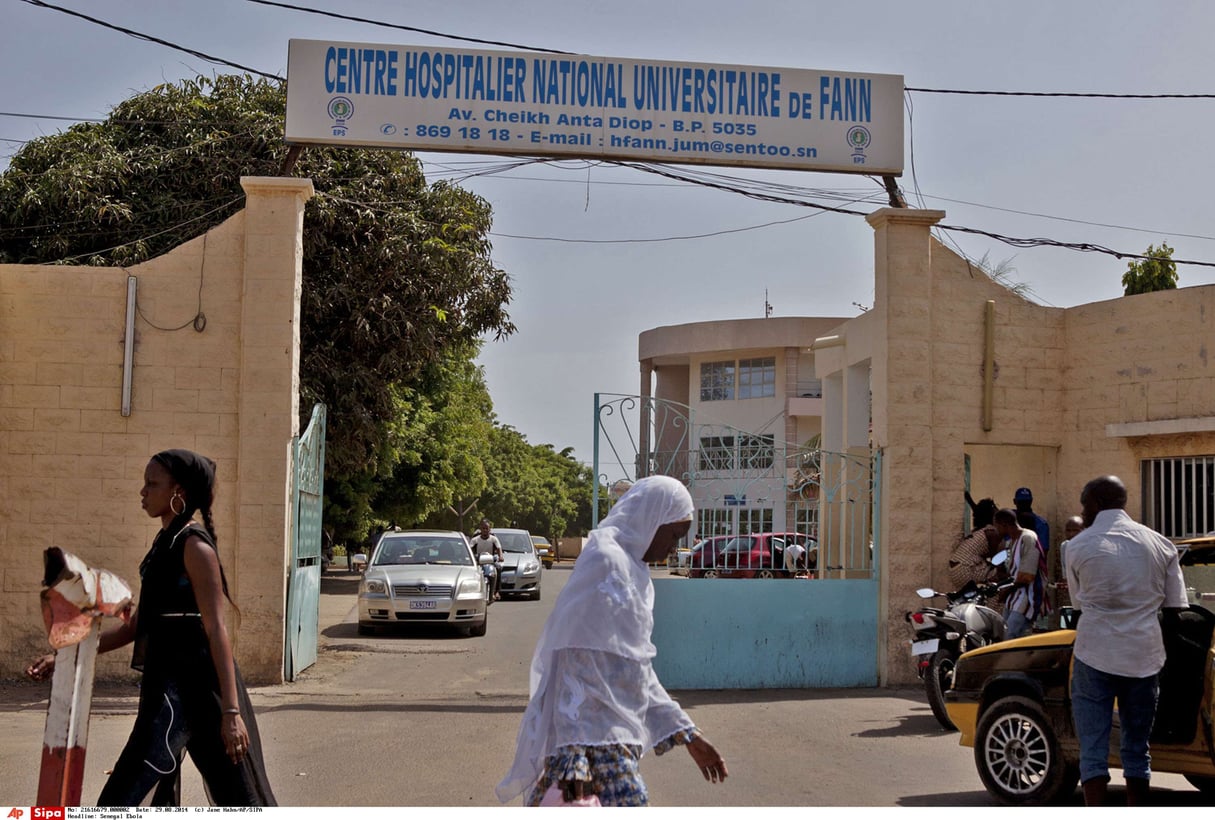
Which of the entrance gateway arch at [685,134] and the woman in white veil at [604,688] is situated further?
the entrance gateway arch at [685,134]

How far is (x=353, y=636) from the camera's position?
58.0ft

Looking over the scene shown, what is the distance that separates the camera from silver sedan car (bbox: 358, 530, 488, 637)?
1727 centimetres

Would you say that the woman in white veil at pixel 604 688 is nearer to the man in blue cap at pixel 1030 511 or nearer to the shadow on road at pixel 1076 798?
the shadow on road at pixel 1076 798

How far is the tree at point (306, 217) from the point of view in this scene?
56.3 feet

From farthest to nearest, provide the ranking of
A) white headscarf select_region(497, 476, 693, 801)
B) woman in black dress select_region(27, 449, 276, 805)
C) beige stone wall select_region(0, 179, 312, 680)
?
beige stone wall select_region(0, 179, 312, 680), woman in black dress select_region(27, 449, 276, 805), white headscarf select_region(497, 476, 693, 801)

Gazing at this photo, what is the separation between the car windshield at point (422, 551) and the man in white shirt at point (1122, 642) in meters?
13.3

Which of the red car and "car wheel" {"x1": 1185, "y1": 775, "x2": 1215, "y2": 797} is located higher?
the red car

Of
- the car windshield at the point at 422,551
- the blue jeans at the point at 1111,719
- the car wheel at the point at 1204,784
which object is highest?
the car windshield at the point at 422,551

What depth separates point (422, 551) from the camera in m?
18.7

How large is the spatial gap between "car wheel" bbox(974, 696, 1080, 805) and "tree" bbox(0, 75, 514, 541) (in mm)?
11332

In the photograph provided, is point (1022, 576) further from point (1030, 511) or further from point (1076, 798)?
point (1076, 798)

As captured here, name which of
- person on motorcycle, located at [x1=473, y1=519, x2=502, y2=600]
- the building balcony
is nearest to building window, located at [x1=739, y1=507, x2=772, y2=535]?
person on motorcycle, located at [x1=473, y1=519, x2=502, y2=600]

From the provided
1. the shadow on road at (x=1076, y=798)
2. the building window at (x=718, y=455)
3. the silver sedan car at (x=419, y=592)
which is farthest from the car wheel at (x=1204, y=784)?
the silver sedan car at (x=419, y=592)

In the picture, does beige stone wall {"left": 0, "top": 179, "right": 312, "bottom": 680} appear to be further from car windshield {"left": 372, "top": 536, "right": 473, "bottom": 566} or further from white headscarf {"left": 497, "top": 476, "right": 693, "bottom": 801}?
white headscarf {"left": 497, "top": 476, "right": 693, "bottom": 801}
